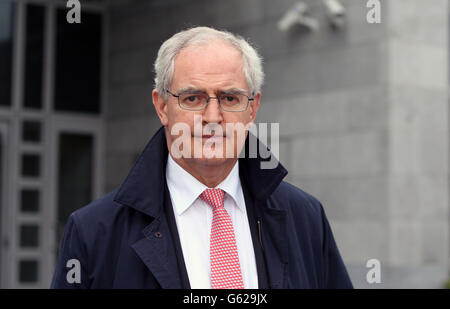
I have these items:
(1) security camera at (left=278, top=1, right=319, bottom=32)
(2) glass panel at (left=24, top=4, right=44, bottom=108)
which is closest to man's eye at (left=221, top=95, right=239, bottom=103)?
(1) security camera at (left=278, top=1, right=319, bottom=32)

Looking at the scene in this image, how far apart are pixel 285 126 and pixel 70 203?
14.4 ft

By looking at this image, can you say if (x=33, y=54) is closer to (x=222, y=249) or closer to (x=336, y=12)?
(x=336, y=12)

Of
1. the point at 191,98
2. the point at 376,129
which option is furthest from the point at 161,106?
the point at 376,129

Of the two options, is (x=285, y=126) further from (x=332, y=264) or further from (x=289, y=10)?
(x=332, y=264)

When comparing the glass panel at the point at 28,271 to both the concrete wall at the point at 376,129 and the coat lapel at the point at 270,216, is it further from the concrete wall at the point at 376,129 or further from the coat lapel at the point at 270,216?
the coat lapel at the point at 270,216

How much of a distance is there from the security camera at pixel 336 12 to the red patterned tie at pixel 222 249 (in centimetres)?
681

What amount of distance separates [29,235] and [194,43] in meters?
10.2

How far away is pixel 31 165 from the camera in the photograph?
488 inches

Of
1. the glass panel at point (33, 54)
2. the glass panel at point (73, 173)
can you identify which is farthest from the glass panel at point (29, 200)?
the glass panel at point (33, 54)

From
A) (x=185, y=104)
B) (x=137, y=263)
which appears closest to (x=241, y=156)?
(x=185, y=104)

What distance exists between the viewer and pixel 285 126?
9.87 m

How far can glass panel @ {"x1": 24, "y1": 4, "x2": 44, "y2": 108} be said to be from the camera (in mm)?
12359

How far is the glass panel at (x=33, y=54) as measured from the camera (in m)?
12.4
